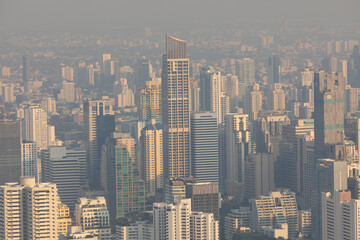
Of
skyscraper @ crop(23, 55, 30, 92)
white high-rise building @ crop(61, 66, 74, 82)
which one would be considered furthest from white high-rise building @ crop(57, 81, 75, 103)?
skyscraper @ crop(23, 55, 30, 92)

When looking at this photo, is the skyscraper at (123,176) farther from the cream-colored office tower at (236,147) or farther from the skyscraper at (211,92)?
the skyscraper at (211,92)

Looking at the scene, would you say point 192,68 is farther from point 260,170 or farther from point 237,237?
point 237,237

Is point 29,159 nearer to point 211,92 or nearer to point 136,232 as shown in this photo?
point 136,232

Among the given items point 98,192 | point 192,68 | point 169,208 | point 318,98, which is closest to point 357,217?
point 169,208

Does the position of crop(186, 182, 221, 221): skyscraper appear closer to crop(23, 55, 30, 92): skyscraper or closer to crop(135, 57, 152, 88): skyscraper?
crop(23, 55, 30, 92): skyscraper

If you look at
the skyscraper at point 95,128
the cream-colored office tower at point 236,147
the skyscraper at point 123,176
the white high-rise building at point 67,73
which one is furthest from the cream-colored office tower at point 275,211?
the white high-rise building at point 67,73

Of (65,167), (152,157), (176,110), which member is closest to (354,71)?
(176,110)
